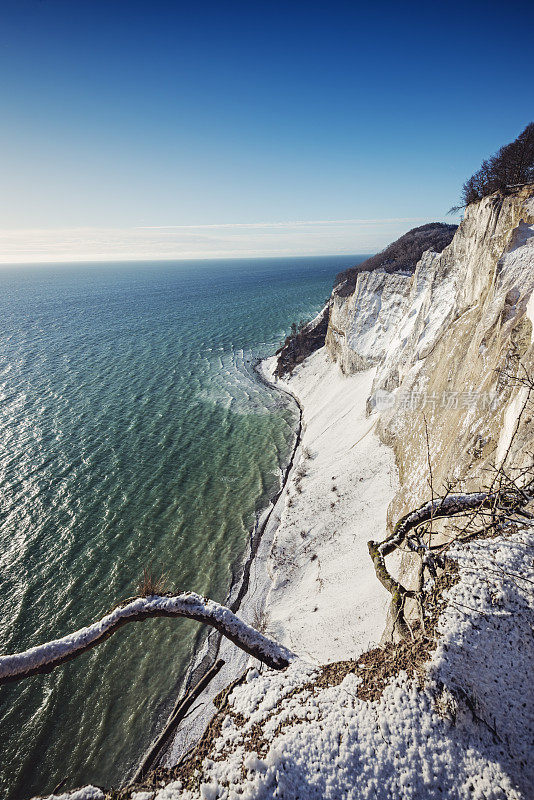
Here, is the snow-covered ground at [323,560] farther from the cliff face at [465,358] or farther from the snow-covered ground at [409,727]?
the snow-covered ground at [409,727]

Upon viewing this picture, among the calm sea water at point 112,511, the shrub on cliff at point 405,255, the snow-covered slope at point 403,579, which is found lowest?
the calm sea water at point 112,511

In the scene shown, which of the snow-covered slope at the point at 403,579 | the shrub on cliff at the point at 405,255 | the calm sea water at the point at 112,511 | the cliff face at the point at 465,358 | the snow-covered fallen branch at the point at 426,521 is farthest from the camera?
the shrub on cliff at the point at 405,255

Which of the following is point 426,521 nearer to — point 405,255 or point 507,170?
point 507,170

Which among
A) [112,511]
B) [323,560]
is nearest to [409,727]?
[323,560]

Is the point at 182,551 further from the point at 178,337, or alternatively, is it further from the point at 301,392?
the point at 178,337

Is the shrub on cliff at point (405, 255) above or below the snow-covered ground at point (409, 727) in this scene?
above

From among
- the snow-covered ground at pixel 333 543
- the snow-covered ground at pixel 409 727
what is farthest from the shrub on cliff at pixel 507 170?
the snow-covered ground at pixel 409 727

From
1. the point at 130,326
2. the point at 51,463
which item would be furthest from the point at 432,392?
the point at 130,326

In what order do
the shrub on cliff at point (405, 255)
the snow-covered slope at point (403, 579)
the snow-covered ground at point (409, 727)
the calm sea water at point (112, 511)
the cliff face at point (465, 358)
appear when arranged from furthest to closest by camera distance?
the shrub on cliff at point (405, 255) → the calm sea water at point (112, 511) → the cliff face at point (465, 358) → the snow-covered slope at point (403, 579) → the snow-covered ground at point (409, 727)
